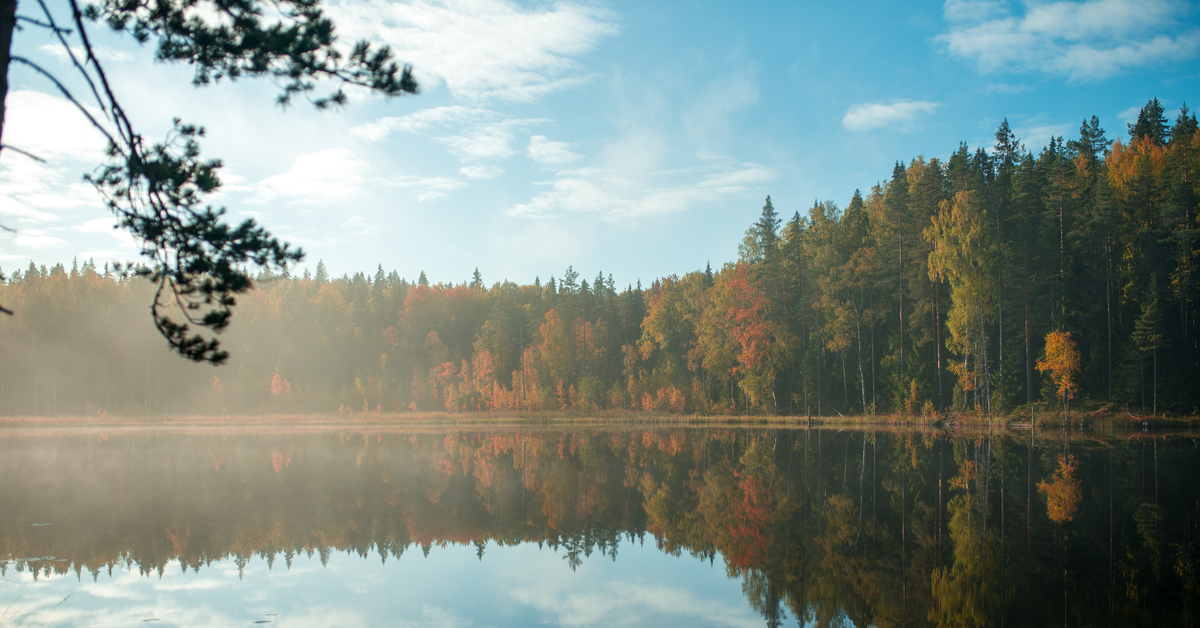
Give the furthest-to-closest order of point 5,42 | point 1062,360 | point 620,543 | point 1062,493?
1. point 1062,360
2. point 1062,493
3. point 620,543
4. point 5,42

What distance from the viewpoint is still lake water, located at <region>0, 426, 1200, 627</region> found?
10.1 metres

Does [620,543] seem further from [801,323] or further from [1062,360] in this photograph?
[801,323]

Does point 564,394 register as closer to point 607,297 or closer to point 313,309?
point 607,297

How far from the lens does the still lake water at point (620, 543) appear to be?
1006cm

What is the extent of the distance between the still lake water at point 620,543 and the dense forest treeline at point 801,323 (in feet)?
74.1

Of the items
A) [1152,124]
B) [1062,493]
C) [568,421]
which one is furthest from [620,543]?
[1152,124]

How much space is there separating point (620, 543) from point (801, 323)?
163ft

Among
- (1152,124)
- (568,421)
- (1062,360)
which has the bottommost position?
(568,421)

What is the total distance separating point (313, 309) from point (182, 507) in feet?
242

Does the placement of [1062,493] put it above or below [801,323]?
below

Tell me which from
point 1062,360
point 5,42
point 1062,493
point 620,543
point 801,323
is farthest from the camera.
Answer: point 801,323

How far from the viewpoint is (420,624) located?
9.88 meters

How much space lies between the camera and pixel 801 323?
6091 centimetres

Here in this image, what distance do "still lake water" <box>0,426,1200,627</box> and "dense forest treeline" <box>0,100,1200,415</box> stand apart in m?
22.6
